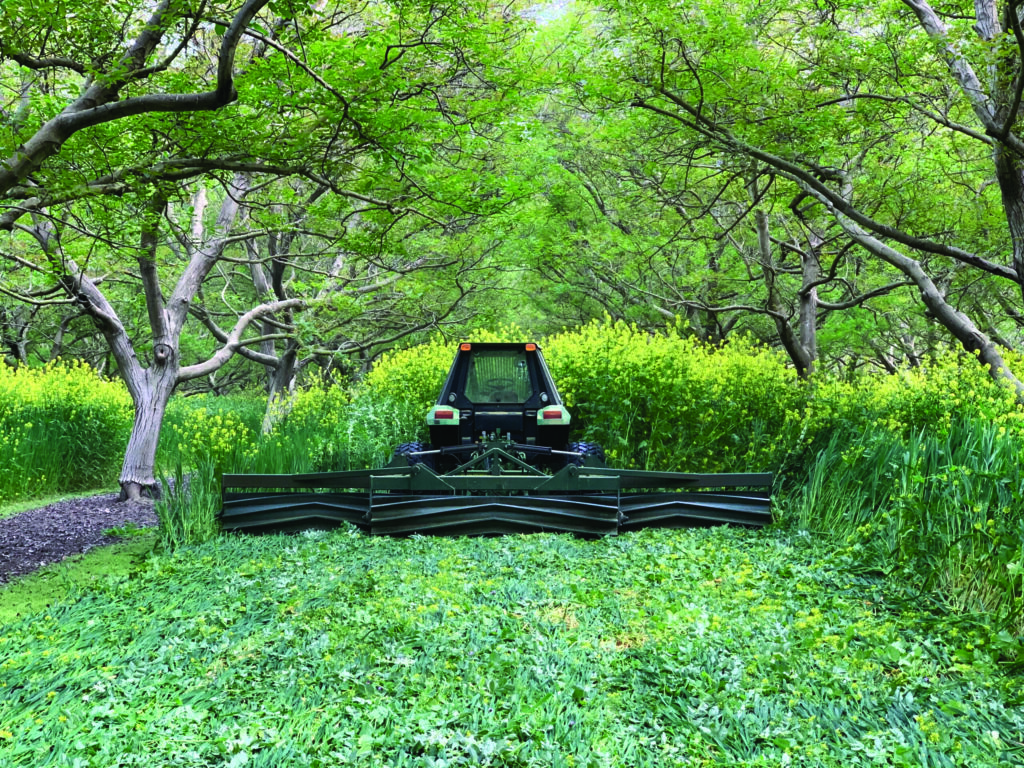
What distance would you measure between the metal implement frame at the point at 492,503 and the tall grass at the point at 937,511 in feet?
2.28

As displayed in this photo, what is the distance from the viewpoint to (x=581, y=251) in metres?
19.7

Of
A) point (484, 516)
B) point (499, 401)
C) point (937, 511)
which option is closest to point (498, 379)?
point (499, 401)

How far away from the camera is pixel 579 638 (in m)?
3.95

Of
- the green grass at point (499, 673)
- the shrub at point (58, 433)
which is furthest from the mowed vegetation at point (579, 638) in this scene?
the shrub at point (58, 433)

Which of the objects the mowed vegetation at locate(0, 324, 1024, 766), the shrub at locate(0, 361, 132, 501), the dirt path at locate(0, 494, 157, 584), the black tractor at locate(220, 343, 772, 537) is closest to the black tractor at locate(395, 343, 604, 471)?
the black tractor at locate(220, 343, 772, 537)

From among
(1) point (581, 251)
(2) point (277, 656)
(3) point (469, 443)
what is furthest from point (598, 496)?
(1) point (581, 251)

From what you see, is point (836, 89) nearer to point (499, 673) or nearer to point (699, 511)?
point (699, 511)

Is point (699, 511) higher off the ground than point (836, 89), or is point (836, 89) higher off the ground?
point (836, 89)

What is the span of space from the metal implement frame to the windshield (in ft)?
5.32

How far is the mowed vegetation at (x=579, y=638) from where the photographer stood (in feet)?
9.57

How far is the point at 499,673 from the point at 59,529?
20.4ft

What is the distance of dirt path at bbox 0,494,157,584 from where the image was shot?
641 cm

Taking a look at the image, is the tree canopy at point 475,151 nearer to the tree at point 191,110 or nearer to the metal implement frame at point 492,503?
the tree at point 191,110

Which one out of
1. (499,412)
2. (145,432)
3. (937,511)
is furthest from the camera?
(145,432)
